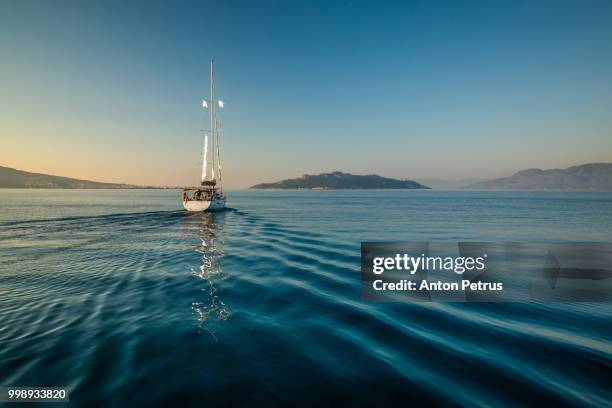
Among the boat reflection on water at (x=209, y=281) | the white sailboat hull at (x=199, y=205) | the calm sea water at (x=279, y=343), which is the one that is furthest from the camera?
the white sailboat hull at (x=199, y=205)

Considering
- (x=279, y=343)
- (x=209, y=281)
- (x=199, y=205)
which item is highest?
(x=199, y=205)

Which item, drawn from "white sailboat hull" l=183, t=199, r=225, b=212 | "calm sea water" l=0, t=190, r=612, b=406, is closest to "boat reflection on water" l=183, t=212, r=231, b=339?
"calm sea water" l=0, t=190, r=612, b=406

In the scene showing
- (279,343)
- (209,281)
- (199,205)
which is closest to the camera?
(279,343)

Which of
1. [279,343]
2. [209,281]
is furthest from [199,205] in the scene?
[279,343]

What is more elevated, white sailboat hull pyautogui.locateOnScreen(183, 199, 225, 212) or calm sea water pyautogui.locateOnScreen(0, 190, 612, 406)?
white sailboat hull pyautogui.locateOnScreen(183, 199, 225, 212)

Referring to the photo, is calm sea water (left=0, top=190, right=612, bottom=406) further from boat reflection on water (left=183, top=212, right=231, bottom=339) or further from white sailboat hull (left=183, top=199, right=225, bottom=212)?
white sailboat hull (left=183, top=199, right=225, bottom=212)

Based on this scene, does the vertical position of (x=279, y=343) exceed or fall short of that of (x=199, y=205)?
it falls short

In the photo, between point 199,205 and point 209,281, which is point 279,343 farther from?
point 199,205

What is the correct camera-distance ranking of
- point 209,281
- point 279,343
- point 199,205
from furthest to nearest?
1. point 199,205
2. point 209,281
3. point 279,343

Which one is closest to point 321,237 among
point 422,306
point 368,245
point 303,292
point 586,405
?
point 368,245

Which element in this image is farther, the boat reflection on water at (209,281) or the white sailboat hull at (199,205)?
the white sailboat hull at (199,205)

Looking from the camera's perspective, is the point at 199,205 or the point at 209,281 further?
the point at 199,205

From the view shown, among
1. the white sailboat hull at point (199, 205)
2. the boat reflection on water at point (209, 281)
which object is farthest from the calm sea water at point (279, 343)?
the white sailboat hull at point (199, 205)

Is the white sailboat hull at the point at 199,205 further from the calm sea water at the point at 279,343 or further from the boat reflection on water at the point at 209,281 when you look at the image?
the calm sea water at the point at 279,343
